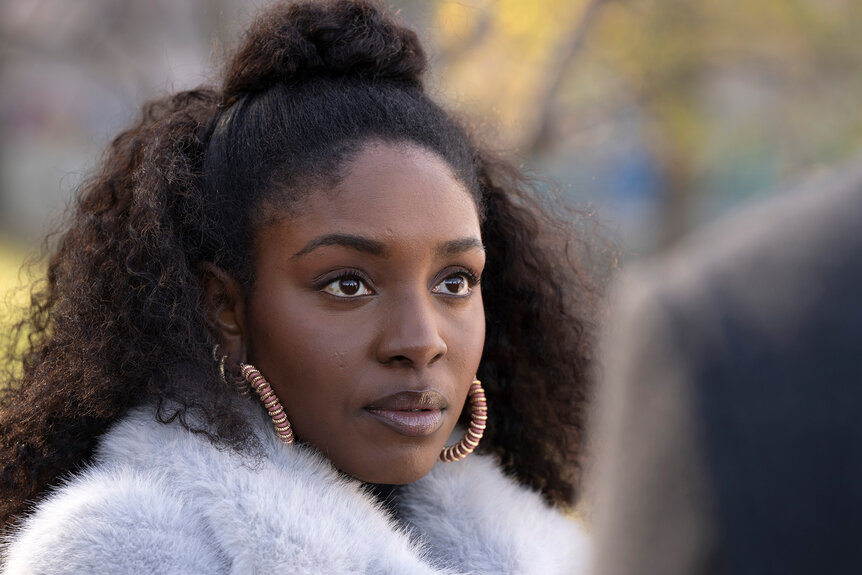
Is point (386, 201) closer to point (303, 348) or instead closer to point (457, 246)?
point (457, 246)

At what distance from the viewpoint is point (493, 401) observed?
9.30 feet

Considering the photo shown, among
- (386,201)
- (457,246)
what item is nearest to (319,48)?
(386,201)

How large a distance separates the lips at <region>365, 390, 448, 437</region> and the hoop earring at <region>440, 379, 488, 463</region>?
1.03ft

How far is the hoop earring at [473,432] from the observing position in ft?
8.19

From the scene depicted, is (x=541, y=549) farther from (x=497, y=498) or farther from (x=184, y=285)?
(x=184, y=285)

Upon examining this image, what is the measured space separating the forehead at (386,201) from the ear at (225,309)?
220mm

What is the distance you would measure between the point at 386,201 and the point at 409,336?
12.1 inches

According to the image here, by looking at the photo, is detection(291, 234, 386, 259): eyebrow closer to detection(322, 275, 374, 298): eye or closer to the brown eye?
detection(322, 275, 374, 298): eye

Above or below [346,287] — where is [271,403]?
below

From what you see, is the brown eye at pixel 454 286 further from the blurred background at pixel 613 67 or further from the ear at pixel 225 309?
the blurred background at pixel 613 67

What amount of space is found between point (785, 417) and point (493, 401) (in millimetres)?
2160

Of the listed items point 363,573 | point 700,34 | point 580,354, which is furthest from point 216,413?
point 700,34

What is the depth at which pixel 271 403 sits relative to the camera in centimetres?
213

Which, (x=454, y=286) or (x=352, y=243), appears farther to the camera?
(x=454, y=286)
